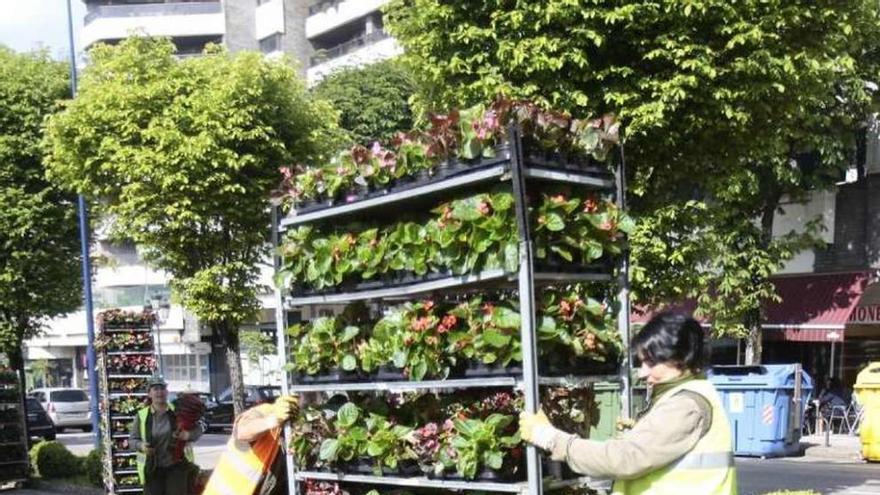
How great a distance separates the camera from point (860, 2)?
8406 millimetres

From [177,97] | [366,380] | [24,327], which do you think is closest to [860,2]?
[366,380]

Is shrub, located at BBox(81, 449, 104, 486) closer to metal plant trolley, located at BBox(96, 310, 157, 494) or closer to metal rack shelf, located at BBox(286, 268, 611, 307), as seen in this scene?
metal plant trolley, located at BBox(96, 310, 157, 494)

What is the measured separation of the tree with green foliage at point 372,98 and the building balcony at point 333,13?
1357 cm

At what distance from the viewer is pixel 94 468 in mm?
14688

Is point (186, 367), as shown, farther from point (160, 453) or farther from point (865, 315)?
point (160, 453)

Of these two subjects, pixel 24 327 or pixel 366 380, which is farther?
pixel 24 327

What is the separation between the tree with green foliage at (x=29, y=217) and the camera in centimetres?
1641

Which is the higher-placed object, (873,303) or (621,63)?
(621,63)

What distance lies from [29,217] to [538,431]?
14.6m

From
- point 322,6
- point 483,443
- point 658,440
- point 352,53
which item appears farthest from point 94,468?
point 322,6

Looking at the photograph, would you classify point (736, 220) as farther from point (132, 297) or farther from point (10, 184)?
point (132, 297)

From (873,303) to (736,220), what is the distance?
350cm

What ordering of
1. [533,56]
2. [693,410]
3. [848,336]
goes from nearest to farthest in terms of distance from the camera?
1. [693,410]
2. [533,56]
3. [848,336]

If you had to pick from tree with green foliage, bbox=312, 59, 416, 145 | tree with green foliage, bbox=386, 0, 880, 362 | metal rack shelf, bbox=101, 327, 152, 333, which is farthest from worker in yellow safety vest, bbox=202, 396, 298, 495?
tree with green foliage, bbox=312, 59, 416, 145
